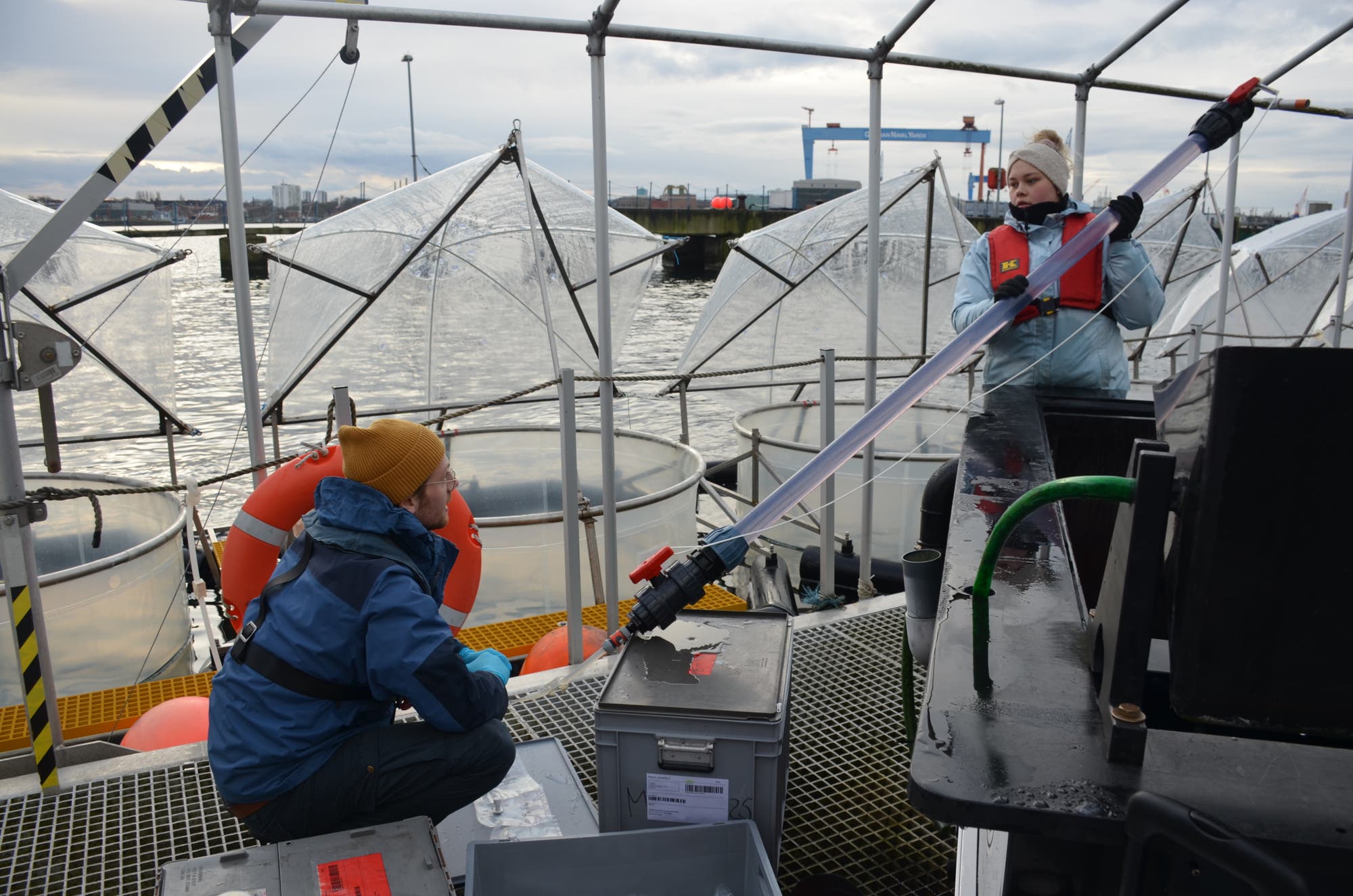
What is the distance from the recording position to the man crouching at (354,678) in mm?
2488

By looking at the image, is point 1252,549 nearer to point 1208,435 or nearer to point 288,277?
point 1208,435

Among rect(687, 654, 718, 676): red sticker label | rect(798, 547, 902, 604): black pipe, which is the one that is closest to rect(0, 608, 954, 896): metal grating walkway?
rect(687, 654, 718, 676): red sticker label

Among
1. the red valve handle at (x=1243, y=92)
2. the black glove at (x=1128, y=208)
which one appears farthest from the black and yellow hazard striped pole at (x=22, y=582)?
the red valve handle at (x=1243, y=92)

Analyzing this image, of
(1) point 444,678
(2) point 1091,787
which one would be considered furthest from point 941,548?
(2) point 1091,787

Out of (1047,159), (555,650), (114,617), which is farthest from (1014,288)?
(114,617)

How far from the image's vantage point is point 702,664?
9.23ft

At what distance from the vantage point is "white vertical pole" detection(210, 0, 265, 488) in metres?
3.99

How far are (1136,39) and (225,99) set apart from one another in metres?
4.49

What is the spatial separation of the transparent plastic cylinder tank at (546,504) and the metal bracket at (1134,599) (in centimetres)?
312

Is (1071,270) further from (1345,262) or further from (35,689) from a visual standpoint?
(1345,262)

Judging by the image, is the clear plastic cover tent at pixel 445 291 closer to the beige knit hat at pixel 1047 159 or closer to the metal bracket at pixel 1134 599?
the beige knit hat at pixel 1047 159

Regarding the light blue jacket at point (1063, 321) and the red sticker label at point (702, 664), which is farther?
the light blue jacket at point (1063, 321)

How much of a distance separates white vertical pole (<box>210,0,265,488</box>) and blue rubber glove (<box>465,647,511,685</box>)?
70.5 inches

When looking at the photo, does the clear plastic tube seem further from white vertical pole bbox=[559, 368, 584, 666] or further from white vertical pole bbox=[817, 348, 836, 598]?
white vertical pole bbox=[559, 368, 584, 666]
